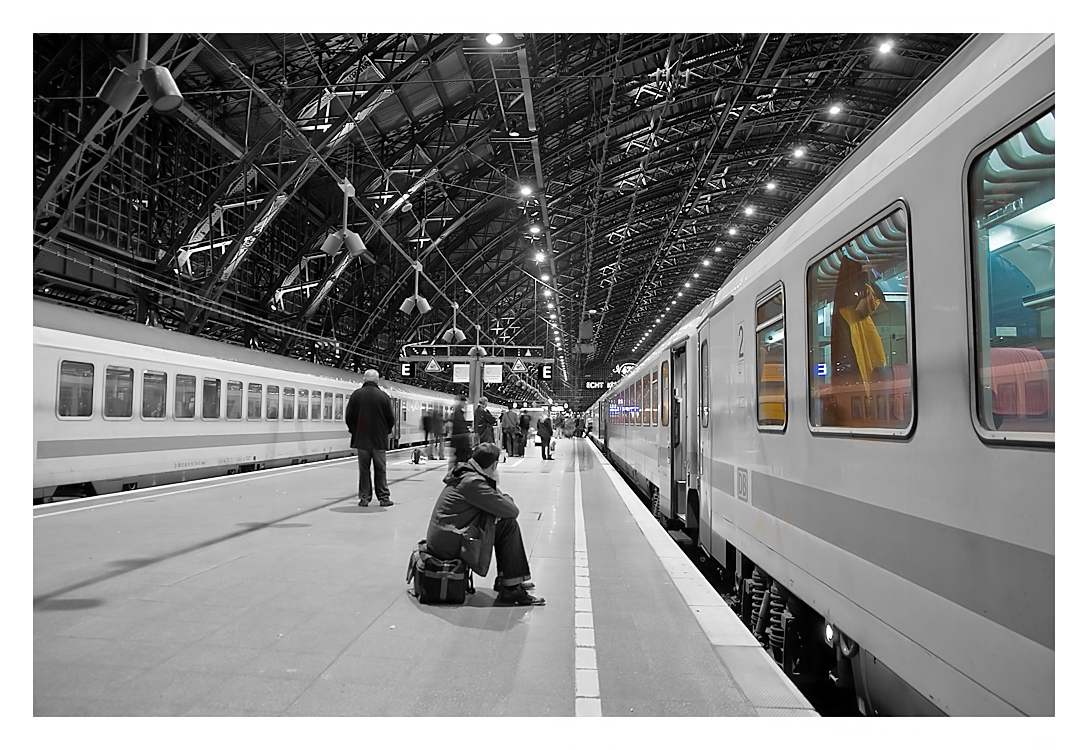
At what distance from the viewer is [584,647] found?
4.02 meters

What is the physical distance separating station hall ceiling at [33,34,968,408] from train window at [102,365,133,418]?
2960 mm

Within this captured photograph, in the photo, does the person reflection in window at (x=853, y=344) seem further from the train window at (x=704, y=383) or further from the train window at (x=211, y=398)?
the train window at (x=211, y=398)

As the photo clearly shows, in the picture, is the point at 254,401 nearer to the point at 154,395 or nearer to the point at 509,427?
the point at 154,395

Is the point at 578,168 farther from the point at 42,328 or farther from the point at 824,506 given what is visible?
the point at 824,506

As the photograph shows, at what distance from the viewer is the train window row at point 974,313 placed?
7.05 ft

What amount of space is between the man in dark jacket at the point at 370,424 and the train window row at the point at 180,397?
4842 mm

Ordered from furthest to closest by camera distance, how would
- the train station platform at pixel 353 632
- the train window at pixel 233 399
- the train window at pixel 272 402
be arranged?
the train window at pixel 272 402 < the train window at pixel 233 399 < the train station platform at pixel 353 632

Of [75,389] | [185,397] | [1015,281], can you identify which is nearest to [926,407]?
[1015,281]

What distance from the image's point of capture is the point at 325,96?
653 inches

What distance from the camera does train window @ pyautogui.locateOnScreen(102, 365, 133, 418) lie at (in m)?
11.4

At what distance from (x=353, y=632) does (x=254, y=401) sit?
45.5 feet

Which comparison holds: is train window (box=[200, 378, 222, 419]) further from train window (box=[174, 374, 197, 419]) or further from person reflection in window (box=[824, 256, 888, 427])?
person reflection in window (box=[824, 256, 888, 427])

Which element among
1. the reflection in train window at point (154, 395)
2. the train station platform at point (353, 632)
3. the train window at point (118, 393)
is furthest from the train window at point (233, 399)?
the train station platform at point (353, 632)
